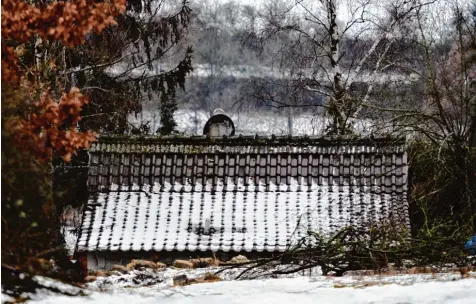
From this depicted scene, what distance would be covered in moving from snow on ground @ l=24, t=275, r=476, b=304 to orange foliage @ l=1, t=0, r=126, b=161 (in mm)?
536

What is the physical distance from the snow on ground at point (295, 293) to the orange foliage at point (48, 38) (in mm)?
536

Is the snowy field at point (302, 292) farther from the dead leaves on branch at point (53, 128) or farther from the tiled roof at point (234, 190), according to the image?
the tiled roof at point (234, 190)

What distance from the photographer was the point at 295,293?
278cm

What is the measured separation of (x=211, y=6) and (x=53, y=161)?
2.34 meters

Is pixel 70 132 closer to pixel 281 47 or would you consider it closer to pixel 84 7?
pixel 84 7

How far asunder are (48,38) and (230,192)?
300 cm

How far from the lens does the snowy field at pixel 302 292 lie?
2660 millimetres

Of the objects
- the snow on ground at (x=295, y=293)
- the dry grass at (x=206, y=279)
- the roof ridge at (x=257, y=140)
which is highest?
the roof ridge at (x=257, y=140)

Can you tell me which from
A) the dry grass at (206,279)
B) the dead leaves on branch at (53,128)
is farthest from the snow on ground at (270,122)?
the dead leaves on branch at (53,128)

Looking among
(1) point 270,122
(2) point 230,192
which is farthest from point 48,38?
(1) point 270,122

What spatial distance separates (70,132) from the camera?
110 inches

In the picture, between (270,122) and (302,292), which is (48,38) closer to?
(302,292)

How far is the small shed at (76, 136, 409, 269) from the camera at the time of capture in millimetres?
4949

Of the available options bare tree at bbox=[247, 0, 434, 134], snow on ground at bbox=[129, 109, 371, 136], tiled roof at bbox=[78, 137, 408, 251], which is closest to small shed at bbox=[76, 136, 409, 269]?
tiled roof at bbox=[78, 137, 408, 251]
